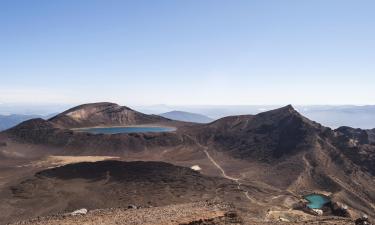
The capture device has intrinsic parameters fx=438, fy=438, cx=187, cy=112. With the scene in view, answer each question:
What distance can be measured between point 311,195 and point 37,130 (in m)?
94.6

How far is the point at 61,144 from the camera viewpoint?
5374 inches

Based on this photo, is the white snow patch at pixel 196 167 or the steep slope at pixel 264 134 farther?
the steep slope at pixel 264 134

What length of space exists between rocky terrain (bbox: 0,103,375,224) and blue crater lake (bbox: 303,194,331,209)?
179 cm

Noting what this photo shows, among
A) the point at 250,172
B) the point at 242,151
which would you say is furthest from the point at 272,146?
the point at 250,172

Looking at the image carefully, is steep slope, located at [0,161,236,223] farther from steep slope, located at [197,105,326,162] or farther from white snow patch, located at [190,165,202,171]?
steep slope, located at [197,105,326,162]

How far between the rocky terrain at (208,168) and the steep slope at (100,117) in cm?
452

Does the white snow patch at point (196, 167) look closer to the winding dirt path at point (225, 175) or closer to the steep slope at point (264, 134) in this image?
the winding dirt path at point (225, 175)

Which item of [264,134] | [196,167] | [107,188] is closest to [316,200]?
[196,167]

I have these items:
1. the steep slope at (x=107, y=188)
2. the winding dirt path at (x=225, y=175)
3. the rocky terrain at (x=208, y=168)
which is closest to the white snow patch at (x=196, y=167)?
the rocky terrain at (x=208, y=168)

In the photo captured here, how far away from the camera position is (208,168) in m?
106

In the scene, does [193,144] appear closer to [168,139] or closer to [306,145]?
[168,139]

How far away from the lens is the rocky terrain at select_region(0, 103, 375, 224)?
79.4 meters

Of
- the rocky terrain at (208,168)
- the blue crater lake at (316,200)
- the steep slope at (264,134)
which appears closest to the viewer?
the rocky terrain at (208,168)

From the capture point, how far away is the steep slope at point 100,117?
573ft
